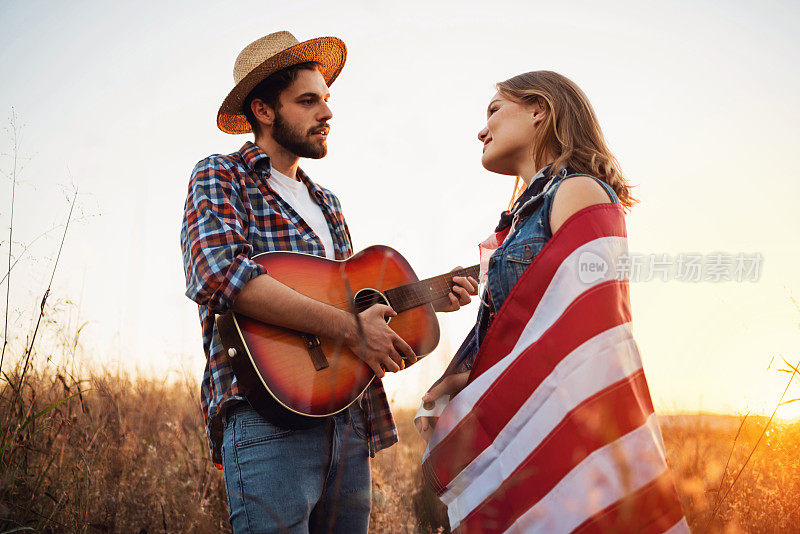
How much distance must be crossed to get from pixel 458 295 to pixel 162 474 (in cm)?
196

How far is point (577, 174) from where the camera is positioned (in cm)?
175

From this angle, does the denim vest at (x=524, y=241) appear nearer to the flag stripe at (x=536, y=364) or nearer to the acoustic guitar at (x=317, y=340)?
the flag stripe at (x=536, y=364)

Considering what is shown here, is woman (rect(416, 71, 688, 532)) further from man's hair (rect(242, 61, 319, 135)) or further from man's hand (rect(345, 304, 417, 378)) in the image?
man's hair (rect(242, 61, 319, 135))

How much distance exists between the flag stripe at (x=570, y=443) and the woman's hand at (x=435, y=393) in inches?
13.5

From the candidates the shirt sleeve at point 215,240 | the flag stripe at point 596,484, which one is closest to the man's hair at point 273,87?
the shirt sleeve at point 215,240

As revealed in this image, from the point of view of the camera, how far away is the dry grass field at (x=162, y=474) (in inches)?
90.7

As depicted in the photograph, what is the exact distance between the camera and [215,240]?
1.89 m

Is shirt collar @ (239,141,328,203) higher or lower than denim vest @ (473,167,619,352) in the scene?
higher

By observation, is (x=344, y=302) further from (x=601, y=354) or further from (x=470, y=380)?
(x=601, y=354)

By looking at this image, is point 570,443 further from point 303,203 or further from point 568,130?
point 303,203

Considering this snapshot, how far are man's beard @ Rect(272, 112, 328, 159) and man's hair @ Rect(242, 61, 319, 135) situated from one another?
9 cm

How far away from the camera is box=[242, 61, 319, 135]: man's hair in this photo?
255 centimetres

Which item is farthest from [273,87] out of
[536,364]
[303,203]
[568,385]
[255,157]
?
[568,385]

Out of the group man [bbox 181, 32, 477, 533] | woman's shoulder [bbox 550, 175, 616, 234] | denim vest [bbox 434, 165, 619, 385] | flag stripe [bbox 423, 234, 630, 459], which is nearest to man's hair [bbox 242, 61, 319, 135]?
man [bbox 181, 32, 477, 533]
